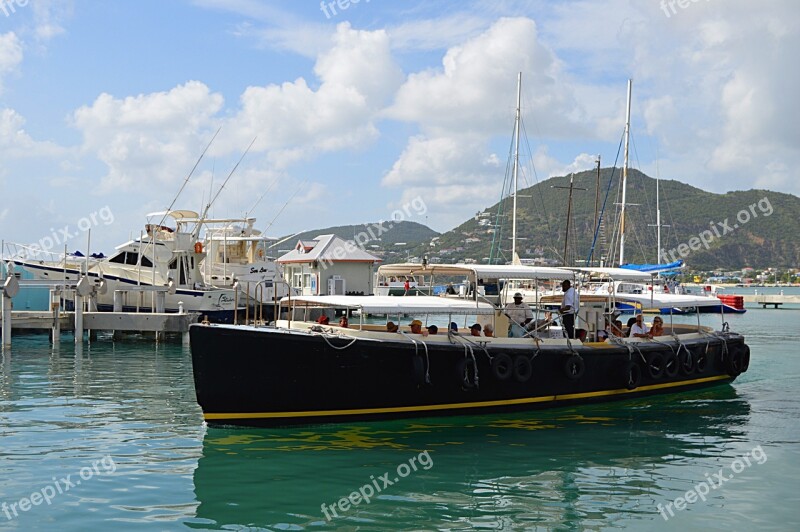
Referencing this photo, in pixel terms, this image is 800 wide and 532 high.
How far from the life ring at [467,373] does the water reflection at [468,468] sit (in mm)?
786

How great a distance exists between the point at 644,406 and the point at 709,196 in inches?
6101

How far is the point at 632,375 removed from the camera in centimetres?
1778

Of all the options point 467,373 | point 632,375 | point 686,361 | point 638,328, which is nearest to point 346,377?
point 467,373

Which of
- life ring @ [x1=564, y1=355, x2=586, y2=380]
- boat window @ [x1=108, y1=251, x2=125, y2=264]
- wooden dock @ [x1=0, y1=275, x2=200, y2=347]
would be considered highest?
boat window @ [x1=108, y1=251, x2=125, y2=264]

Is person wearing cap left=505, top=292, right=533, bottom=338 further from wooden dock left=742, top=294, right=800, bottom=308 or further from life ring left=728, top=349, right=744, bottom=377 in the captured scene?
wooden dock left=742, top=294, right=800, bottom=308

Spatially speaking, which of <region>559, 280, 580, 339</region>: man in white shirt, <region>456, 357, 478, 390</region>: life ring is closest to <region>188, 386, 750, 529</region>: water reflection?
<region>456, 357, 478, 390</region>: life ring

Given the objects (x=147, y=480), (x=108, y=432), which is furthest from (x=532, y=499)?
(x=108, y=432)

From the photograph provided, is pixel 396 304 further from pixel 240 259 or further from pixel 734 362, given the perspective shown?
pixel 240 259

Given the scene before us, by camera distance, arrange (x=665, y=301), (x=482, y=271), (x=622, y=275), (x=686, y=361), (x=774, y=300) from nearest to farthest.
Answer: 1. (x=482, y=271)
2. (x=686, y=361)
3. (x=622, y=275)
4. (x=665, y=301)
5. (x=774, y=300)

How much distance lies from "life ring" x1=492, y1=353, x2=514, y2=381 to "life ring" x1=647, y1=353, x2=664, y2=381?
4406 millimetres

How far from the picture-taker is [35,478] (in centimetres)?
1131

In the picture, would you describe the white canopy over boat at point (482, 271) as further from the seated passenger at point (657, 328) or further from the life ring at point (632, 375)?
the seated passenger at point (657, 328)

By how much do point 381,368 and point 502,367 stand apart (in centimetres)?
250

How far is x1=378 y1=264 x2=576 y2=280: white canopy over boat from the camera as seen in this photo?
16.8m
